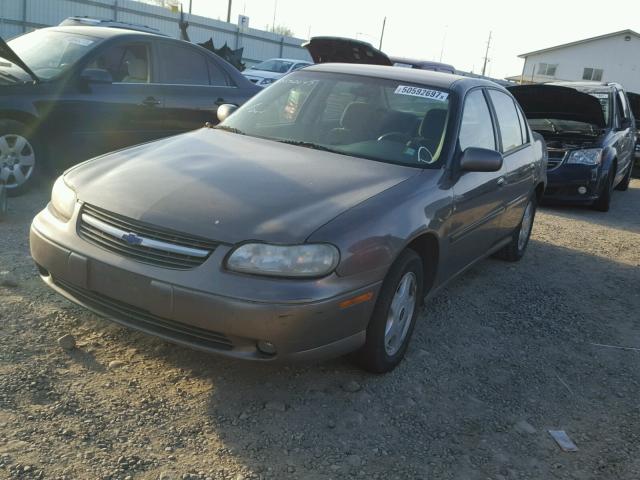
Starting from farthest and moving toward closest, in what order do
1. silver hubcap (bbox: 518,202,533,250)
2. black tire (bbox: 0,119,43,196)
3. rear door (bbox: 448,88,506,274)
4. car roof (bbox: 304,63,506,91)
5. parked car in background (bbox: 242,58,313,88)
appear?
parked car in background (bbox: 242,58,313,88), silver hubcap (bbox: 518,202,533,250), black tire (bbox: 0,119,43,196), car roof (bbox: 304,63,506,91), rear door (bbox: 448,88,506,274)

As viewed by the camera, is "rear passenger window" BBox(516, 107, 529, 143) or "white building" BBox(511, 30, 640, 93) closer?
"rear passenger window" BBox(516, 107, 529, 143)

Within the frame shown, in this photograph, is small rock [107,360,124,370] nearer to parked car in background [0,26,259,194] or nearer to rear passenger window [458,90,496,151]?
rear passenger window [458,90,496,151]

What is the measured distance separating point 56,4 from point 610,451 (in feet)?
81.3

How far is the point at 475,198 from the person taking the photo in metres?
4.18

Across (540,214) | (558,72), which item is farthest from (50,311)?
(558,72)

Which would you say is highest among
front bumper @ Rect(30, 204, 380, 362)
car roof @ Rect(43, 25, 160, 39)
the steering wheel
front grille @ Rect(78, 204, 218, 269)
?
car roof @ Rect(43, 25, 160, 39)

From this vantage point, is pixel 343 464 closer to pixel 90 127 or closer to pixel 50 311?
pixel 50 311

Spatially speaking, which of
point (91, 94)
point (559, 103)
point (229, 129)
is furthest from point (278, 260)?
point (559, 103)

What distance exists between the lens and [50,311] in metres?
3.65

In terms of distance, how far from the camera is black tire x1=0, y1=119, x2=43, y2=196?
5.61 m

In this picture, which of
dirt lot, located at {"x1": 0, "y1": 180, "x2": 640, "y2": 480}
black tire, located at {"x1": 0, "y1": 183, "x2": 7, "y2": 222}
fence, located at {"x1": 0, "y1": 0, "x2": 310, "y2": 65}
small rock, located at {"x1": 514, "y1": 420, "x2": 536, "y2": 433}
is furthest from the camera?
fence, located at {"x1": 0, "y1": 0, "x2": 310, "y2": 65}

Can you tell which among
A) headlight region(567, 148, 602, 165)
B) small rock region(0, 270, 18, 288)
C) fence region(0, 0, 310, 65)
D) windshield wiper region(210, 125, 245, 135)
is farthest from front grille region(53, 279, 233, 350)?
fence region(0, 0, 310, 65)

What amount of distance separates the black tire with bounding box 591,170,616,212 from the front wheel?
7115 millimetres

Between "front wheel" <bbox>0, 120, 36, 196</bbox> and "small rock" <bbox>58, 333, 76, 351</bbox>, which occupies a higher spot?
"front wheel" <bbox>0, 120, 36, 196</bbox>
